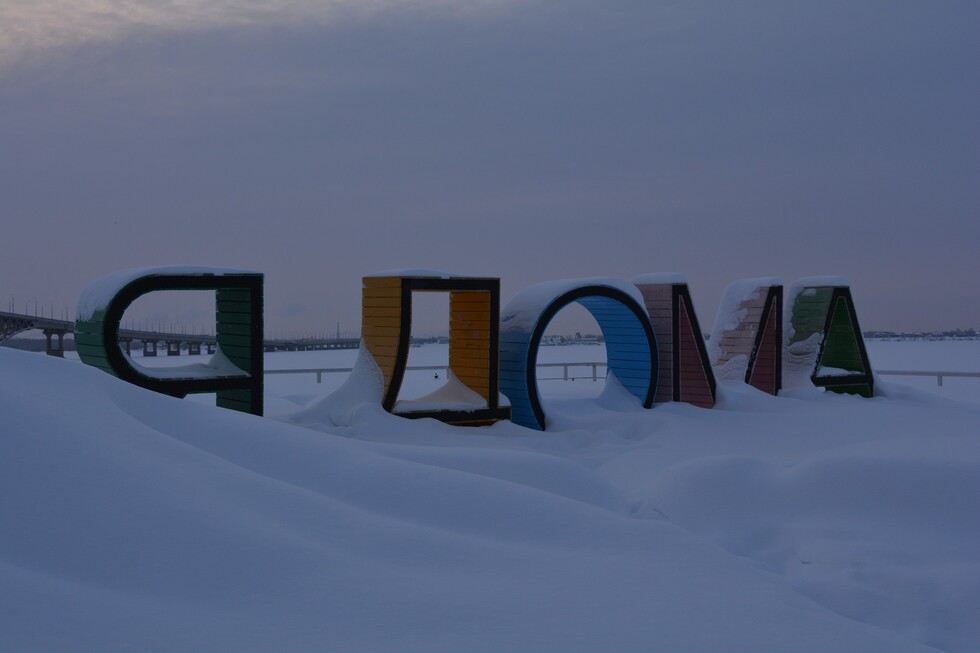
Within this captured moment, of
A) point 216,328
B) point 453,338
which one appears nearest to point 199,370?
point 216,328

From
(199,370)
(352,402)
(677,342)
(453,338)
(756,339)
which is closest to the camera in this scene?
(199,370)

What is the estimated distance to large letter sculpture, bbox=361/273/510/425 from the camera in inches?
533

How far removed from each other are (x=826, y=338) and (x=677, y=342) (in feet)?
15.4

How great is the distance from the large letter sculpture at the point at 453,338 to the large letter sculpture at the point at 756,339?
603 centimetres

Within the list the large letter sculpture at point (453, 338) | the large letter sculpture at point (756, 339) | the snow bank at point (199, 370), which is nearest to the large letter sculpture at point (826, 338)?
the large letter sculpture at point (756, 339)

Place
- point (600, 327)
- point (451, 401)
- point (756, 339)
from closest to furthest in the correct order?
point (451, 401) → point (600, 327) → point (756, 339)

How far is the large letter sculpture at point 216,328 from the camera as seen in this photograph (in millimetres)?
11852

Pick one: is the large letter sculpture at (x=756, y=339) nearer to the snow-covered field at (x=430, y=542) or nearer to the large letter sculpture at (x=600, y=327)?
the large letter sculpture at (x=600, y=327)

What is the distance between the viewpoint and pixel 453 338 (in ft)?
48.5

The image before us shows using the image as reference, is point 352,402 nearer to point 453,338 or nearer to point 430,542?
point 453,338

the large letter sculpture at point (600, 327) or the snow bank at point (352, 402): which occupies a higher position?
the large letter sculpture at point (600, 327)

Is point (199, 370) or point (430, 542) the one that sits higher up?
point (199, 370)

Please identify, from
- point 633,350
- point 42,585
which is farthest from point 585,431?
point 42,585

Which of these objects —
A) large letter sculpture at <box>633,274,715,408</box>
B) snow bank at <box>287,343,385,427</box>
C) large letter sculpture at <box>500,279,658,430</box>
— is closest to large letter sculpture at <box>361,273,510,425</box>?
snow bank at <box>287,343,385,427</box>
